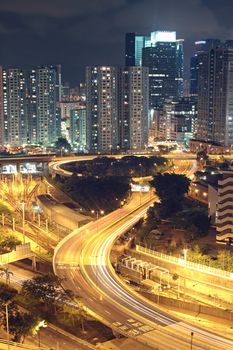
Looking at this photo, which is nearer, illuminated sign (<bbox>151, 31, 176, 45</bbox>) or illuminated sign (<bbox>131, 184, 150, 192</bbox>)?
illuminated sign (<bbox>131, 184, 150, 192</bbox>)

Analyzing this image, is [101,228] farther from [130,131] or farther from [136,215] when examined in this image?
[130,131]

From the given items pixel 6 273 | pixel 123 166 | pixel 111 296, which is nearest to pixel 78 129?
pixel 123 166

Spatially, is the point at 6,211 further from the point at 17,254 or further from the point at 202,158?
the point at 202,158

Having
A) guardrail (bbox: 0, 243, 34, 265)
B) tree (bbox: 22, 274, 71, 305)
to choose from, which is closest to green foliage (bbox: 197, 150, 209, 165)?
guardrail (bbox: 0, 243, 34, 265)

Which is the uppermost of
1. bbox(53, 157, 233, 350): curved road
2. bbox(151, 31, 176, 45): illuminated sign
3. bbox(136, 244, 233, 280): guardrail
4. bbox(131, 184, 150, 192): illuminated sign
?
bbox(151, 31, 176, 45): illuminated sign

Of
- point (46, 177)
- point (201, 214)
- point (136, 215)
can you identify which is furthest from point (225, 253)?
point (46, 177)

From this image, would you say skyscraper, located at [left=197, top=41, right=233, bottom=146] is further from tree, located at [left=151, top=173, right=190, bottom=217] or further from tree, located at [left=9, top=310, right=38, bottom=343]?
tree, located at [left=9, top=310, right=38, bottom=343]

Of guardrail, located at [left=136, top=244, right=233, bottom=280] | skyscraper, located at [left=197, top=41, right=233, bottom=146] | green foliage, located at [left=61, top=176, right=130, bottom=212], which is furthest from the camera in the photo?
skyscraper, located at [left=197, top=41, right=233, bottom=146]
